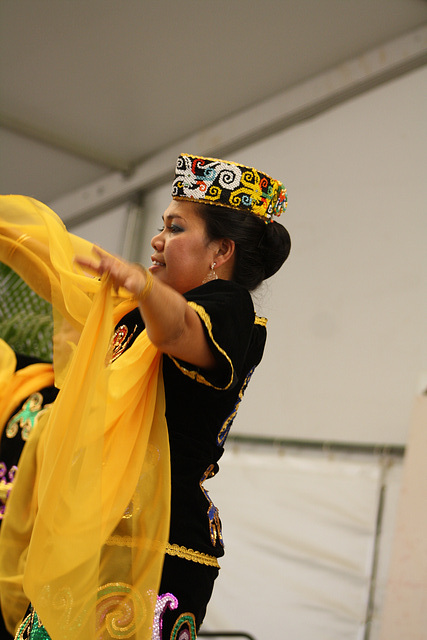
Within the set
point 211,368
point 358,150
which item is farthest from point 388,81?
point 211,368

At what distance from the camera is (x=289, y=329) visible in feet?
12.9

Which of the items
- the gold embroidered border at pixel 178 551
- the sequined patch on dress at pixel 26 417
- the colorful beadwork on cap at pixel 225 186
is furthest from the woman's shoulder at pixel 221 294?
the sequined patch on dress at pixel 26 417

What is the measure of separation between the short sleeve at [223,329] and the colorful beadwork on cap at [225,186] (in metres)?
0.26

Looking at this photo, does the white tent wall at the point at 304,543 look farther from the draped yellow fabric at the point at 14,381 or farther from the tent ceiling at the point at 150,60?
the tent ceiling at the point at 150,60

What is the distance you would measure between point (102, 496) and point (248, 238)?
0.55m

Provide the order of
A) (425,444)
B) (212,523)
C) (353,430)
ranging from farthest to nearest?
1. (353,430)
2. (425,444)
3. (212,523)

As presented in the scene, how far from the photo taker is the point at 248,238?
138cm

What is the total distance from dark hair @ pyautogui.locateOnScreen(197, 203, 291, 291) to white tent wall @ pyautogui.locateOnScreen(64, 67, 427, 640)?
1.81m

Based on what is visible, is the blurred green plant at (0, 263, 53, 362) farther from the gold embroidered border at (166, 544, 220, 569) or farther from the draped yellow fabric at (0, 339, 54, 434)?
the gold embroidered border at (166, 544, 220, 569)

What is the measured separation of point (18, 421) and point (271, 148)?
268cm

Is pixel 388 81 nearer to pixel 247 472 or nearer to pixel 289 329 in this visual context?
pixel 289 329

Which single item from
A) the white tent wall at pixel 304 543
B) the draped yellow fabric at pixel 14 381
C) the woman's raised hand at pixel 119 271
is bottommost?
the white tent wall at pixel 304 543

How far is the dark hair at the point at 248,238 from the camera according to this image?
4.45 ft

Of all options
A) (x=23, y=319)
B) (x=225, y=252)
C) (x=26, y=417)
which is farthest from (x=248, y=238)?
(x=23, y=319)
